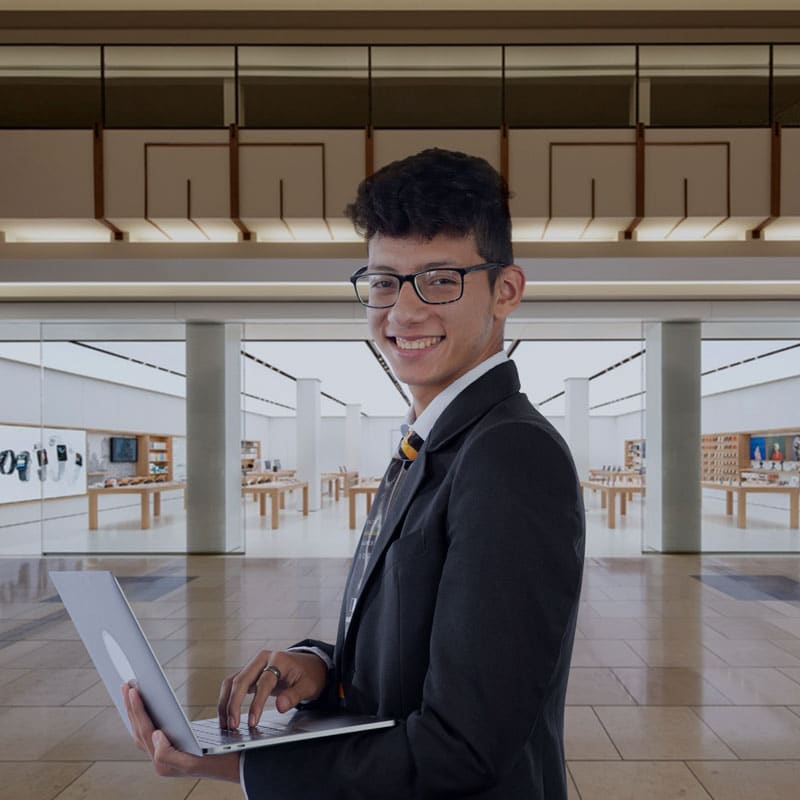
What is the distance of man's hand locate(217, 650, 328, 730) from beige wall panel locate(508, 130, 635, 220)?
23.9 feet

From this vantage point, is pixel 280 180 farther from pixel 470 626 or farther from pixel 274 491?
pixel 274 491

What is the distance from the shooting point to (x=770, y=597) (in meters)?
8.27

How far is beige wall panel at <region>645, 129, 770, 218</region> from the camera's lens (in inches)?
316

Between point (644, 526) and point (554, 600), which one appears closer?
point (554, 600)

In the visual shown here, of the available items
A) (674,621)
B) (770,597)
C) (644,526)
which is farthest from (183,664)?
(644,526)

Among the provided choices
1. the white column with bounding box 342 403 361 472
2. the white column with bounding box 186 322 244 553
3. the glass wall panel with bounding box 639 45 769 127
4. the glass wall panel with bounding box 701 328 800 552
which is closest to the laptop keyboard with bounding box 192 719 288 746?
the glass wall panel with bounding box 639 45 769 127

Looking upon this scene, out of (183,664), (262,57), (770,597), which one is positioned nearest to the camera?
(183,664)

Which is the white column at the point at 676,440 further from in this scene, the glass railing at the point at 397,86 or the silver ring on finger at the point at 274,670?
the silver ring on finger at the point at 274,670

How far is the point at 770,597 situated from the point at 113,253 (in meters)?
8.67

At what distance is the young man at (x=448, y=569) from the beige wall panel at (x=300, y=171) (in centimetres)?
720

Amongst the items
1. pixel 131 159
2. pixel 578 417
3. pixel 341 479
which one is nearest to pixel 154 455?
pixel 131 159

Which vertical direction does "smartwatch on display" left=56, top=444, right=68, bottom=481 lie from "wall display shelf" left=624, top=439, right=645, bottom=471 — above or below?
above

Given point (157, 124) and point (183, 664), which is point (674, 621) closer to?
point (183, 664)

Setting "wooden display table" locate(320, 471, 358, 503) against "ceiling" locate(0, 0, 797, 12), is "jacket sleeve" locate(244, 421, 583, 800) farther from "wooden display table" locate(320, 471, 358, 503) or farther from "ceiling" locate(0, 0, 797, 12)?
"wooden display table" locate(320, 471, 358, 503)
